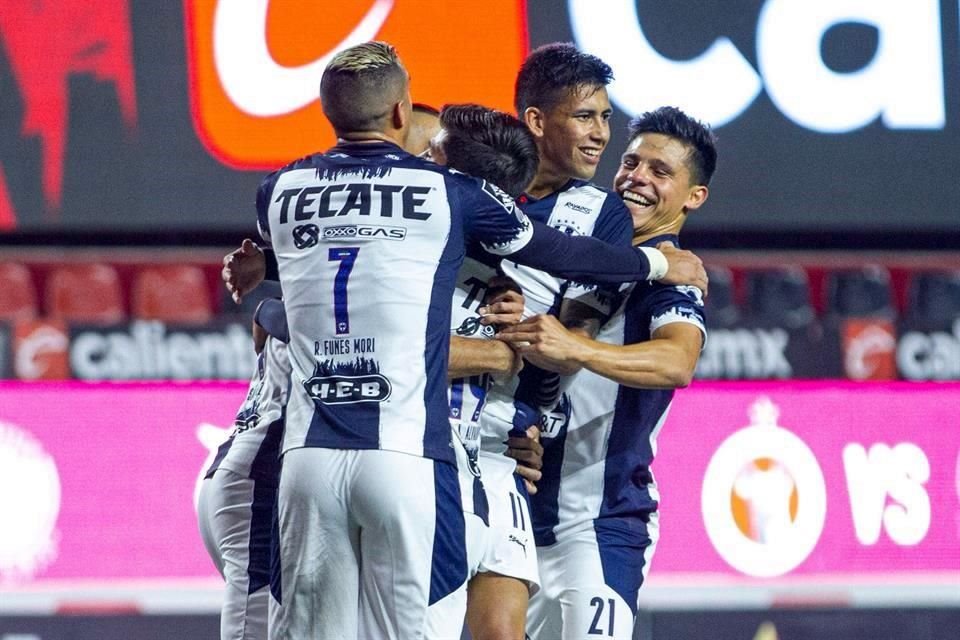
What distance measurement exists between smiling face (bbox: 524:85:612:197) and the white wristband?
0.28 metres

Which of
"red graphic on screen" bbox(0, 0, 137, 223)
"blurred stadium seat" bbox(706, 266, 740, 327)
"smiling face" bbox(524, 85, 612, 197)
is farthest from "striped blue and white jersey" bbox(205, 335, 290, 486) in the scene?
"blurred stadium seat" bbox(706, 266, 740, 327)

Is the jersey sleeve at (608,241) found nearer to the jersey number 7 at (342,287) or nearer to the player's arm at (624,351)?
the player's arm at (624,351)

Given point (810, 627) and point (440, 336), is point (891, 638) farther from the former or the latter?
point (440, 336)

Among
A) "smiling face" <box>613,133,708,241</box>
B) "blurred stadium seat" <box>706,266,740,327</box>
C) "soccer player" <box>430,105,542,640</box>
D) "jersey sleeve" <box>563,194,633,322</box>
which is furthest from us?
"blurred stadium seat" <box>706,266,740,327</box>

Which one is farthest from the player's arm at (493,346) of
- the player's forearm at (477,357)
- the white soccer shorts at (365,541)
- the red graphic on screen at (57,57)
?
the red graphic on screen at (57,57)

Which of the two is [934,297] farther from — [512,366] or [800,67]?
[512,366]

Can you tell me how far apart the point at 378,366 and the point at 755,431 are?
220 centimetres

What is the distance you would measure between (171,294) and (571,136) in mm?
3235

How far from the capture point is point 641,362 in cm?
310

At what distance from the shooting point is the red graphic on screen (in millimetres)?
5387

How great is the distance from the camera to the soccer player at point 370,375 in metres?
2.77

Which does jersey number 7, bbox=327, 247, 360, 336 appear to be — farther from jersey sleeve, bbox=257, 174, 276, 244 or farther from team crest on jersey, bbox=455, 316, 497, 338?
team crest on jersey, bbox=455, 316, 497, 338

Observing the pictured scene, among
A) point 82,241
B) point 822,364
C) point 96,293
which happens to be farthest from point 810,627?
point 96,293

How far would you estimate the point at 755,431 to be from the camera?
4.74 meters
